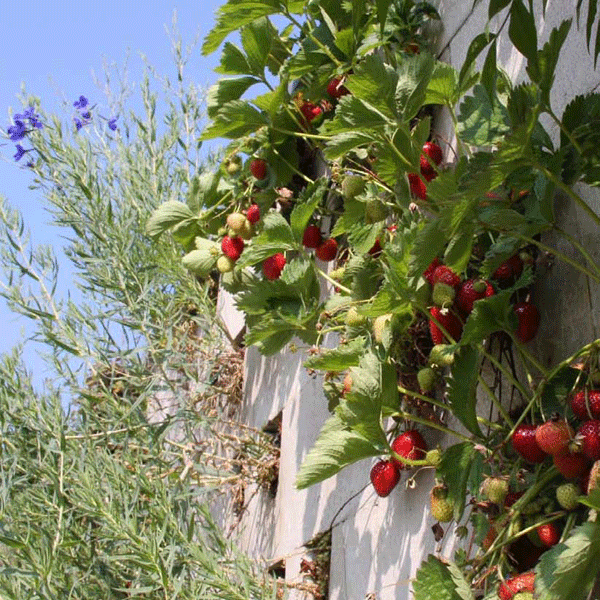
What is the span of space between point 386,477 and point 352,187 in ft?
1.67

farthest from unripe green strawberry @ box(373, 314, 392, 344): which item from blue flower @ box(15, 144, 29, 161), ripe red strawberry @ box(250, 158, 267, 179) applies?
blue flower @ box(15, 144, 29, 161)

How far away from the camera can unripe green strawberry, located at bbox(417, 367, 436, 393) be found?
1589 mm

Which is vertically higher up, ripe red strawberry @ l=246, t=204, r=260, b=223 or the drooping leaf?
ripe red strawberry @ l=246, t=204, r=260, b=223

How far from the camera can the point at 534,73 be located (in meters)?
1.22

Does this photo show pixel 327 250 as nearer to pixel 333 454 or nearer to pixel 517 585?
pixel 333 454

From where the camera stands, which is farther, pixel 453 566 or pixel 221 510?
pixel 221 510

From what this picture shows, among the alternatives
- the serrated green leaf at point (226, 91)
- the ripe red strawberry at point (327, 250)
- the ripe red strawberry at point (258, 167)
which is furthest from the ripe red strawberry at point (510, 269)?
the ripe red strawberry at point (258, 167)

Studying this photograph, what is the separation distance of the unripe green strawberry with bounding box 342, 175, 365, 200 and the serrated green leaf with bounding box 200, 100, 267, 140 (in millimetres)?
367

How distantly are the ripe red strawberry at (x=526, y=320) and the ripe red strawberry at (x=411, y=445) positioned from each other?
12.0 inches

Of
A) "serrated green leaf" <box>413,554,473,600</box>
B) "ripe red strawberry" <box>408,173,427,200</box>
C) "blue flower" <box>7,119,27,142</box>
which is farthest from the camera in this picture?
"blue flower" <box>7,119,27,142</box>

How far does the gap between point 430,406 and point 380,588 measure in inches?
13.6

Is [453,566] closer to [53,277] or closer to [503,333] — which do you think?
[503,333]

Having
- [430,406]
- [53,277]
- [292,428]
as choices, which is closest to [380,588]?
[430,406]

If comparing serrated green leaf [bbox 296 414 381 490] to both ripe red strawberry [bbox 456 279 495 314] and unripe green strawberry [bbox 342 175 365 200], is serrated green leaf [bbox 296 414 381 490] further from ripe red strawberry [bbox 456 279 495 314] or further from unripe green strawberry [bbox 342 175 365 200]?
unripe green strawberry [bbox 342 175 365 200]
